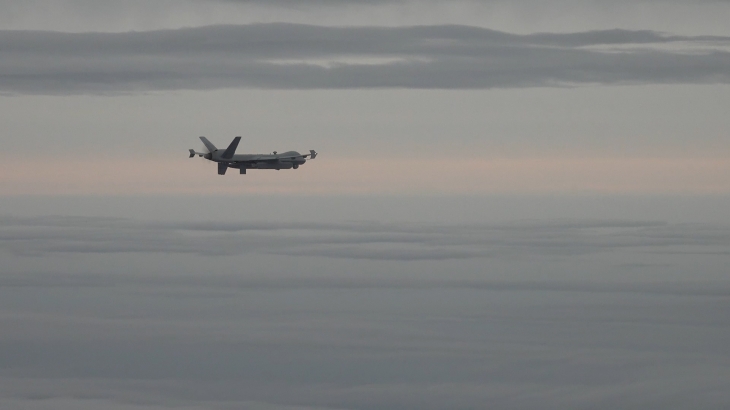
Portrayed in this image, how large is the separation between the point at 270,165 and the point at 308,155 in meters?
6.14

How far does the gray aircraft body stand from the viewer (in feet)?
567

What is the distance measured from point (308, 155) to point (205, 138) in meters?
16.3

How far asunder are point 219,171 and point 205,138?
21.8 feet

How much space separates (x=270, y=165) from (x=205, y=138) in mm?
11112

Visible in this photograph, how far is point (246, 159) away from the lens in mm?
174000

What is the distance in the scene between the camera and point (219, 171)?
17312 centimetres

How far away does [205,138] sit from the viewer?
17625 cm

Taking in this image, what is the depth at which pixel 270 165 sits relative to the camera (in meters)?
175

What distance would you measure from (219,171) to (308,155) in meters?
14.1

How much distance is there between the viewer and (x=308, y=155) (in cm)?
17625

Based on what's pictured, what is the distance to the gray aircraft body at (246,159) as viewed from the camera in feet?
567
